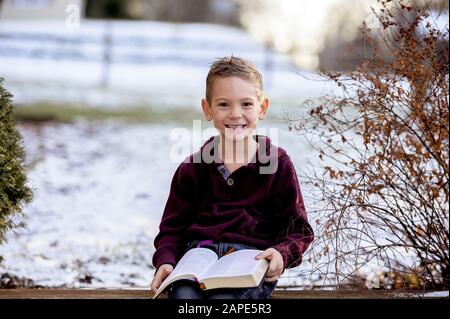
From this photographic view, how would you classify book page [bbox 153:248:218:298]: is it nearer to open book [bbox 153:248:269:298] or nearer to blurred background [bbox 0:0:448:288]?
open book [bbox 153:248:269:298]

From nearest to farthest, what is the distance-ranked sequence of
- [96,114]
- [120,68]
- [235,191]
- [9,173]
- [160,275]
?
[160,275] → [235,191] → [9,173] → [96,114] → [120,68]

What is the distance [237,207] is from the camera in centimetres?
297

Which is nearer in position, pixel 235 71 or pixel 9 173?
pixel 235 71

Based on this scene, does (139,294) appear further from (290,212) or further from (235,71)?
(235,71)

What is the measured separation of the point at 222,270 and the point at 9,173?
109 cm

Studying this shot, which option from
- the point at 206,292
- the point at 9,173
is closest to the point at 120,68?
the point at 9,173

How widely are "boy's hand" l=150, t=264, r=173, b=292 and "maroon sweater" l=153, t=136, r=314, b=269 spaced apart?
0.11 ft

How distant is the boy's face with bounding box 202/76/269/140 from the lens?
2.95 metres

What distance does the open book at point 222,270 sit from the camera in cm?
265

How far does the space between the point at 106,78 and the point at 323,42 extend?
4.96 meters

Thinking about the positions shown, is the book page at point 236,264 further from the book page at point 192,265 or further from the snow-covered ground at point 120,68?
the snow-covered ground at point 120,68

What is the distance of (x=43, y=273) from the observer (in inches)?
179

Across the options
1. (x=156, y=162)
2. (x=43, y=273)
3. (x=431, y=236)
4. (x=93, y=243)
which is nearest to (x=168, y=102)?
(x=156, y=162)
